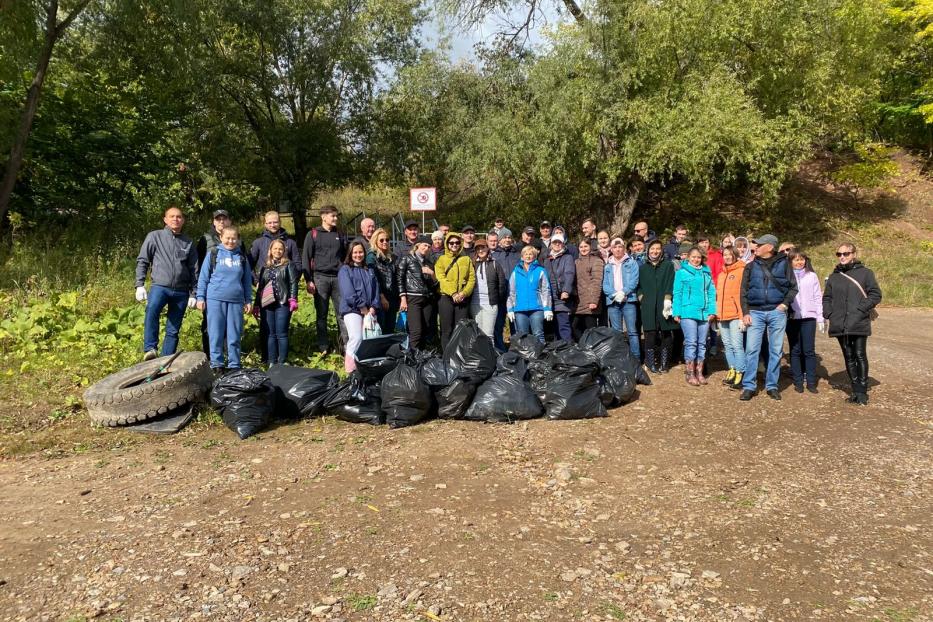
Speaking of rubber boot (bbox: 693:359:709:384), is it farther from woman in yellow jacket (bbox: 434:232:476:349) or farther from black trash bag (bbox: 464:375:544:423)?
woman in yellow jacket (bbox: 434:232:476:349)

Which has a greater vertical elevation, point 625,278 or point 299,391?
point 625,278

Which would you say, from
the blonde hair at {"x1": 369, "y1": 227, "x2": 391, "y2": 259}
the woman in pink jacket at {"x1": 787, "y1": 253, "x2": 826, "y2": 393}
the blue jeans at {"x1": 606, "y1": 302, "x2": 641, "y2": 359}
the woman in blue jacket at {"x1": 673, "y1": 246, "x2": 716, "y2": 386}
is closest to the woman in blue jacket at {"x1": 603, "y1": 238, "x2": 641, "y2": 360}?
the blue jeans at {"x1": 606, "y1": 302, "x2": 641, "y2": 359}

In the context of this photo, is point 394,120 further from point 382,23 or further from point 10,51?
point 10,51

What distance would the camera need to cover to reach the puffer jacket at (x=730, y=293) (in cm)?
627

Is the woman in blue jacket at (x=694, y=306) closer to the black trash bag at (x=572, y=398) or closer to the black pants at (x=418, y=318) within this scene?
the black trash bag at (x=572, y=398)

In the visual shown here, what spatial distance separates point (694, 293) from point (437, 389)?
316 centimetres

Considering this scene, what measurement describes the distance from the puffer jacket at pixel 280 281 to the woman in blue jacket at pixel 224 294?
32 cm

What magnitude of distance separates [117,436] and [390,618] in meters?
3.29

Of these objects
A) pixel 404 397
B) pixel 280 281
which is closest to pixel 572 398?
pixel 404 397

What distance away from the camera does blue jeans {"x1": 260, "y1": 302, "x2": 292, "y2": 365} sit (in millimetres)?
6117

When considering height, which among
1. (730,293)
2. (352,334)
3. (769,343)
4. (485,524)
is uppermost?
(730,293)

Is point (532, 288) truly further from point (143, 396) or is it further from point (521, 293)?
point (143, 396)

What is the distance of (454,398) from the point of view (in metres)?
5.20

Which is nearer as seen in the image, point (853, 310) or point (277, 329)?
point (853, 310)
